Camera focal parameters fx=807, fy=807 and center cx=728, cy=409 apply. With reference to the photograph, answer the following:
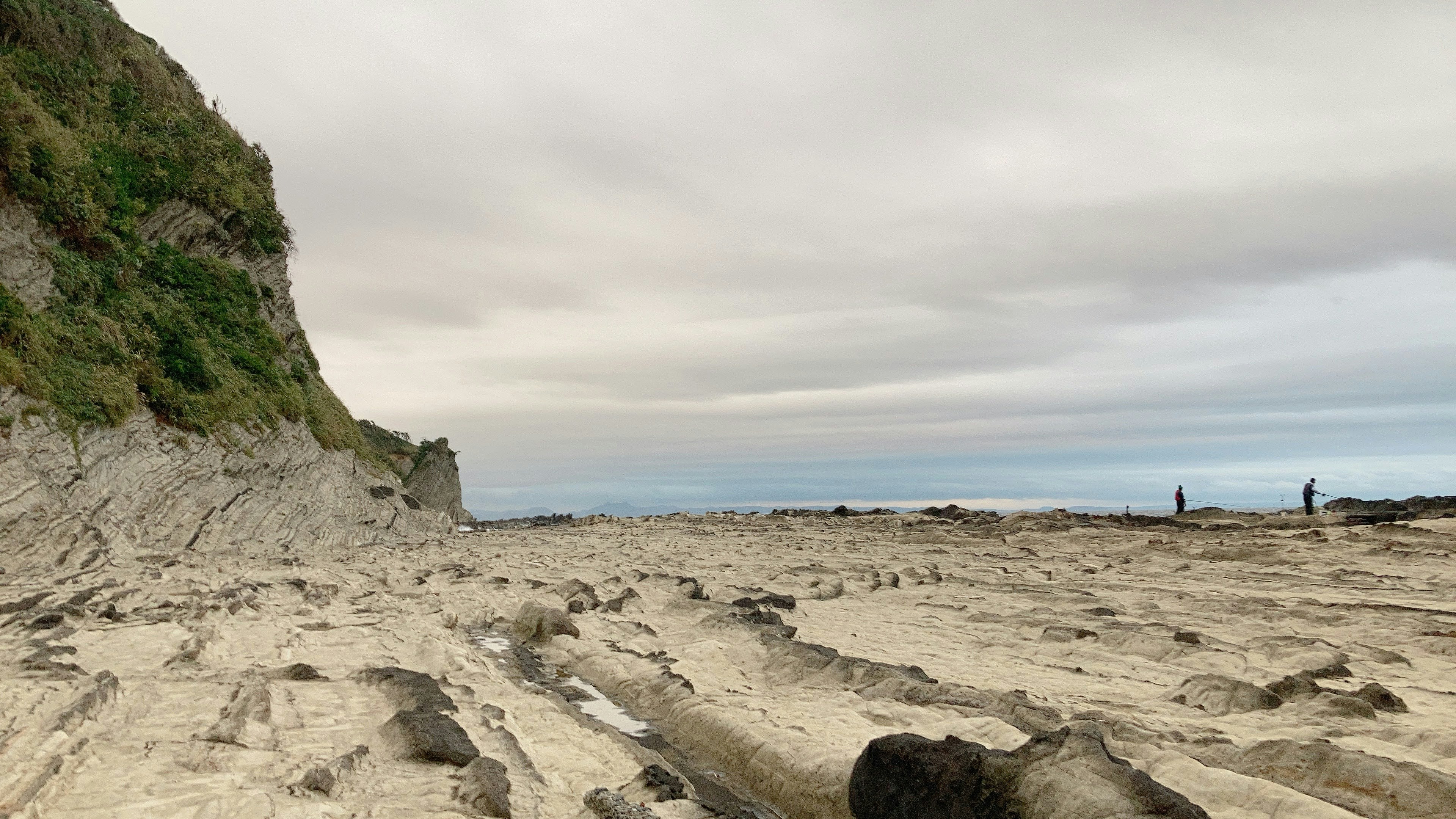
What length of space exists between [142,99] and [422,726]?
27.2 metres

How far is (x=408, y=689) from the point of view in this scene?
6.43m

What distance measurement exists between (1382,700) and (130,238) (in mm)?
26203

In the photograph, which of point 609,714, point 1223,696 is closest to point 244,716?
point 609,714

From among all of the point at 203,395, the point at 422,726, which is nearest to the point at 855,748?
the point at 422,726

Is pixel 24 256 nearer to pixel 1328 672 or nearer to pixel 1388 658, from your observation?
pixel 1328 672

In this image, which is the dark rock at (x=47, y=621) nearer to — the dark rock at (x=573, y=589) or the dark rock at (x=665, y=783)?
the dark rock at (x=573, y=589)

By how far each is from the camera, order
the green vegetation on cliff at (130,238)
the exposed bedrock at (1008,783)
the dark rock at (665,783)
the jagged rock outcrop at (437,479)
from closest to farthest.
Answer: the exposed bedrock at (1008,783) → the dark rock at (665,783) → the green vegetation on cliff at (130,238) → the jagged rock outcrop at (437,479)

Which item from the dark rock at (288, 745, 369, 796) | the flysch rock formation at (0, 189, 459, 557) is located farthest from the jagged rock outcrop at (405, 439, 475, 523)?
the dark rock at (288, 745, 369, 796)

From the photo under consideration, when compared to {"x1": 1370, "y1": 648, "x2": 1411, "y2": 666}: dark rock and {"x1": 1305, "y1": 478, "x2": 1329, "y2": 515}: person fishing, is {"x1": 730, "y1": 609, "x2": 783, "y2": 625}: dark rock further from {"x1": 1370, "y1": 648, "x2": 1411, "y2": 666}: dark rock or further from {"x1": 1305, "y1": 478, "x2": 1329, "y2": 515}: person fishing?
{"x1": 1305, "y1": 478, "x2": 1329, "y2": 515}: person fishing

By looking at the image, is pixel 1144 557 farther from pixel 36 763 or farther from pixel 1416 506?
pixel 36 763

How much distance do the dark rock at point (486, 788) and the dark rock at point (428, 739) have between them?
16cm

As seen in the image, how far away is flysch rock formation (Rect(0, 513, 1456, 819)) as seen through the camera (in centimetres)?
424

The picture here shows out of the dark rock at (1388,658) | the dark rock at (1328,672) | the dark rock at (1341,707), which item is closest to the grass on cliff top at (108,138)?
the dark rock at (1341,707)

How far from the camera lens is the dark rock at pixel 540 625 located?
9.72 meters
